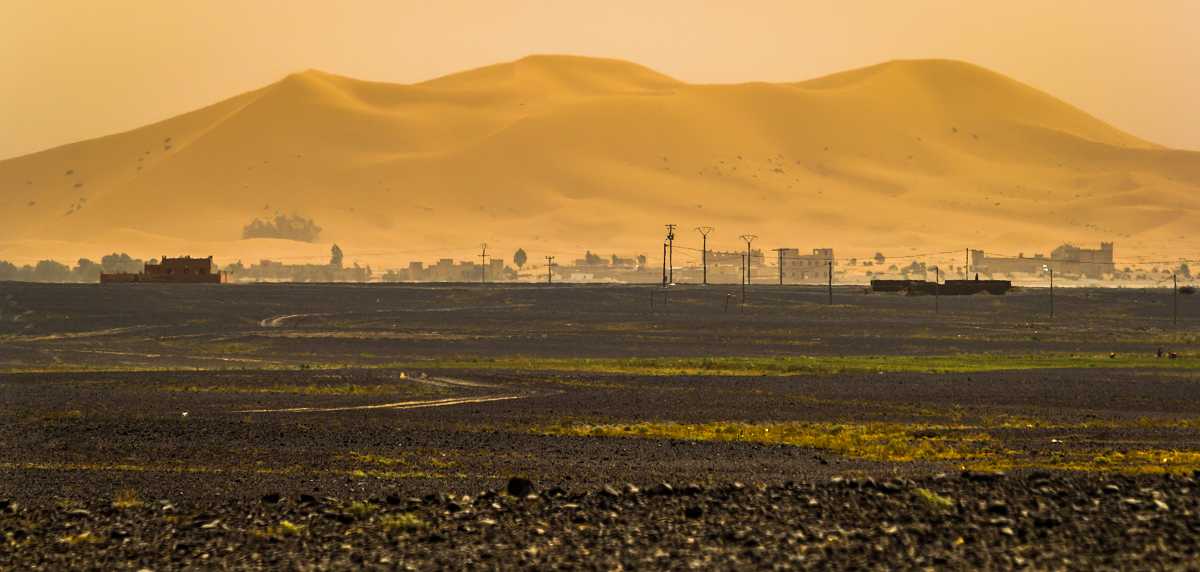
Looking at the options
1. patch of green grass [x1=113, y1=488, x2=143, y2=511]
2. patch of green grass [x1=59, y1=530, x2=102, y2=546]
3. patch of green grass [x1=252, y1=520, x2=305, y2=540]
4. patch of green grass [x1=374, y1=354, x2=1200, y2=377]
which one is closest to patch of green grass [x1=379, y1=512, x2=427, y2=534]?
patch of green grass [x1=252, y1=520, x2=305, y2=540]

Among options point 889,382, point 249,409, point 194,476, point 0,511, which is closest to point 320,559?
point 0,511

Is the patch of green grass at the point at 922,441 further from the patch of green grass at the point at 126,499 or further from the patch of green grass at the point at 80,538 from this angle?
the patch of green grass at the point at 80,538

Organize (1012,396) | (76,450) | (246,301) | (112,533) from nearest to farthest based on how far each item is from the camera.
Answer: (112,533) → (76,450) → (1012,396) → (246,301)

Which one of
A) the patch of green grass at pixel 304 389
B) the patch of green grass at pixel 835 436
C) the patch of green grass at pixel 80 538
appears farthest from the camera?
the patch of green grass at pixel 304 389

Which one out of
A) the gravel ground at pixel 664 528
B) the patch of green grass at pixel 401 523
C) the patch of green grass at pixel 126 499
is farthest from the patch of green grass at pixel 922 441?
the patch of green grass at pixel 401 523

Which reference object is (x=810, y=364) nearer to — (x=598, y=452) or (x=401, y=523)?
(x=598, y=452)

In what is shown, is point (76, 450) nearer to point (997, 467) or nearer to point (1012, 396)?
point (997, 467)
